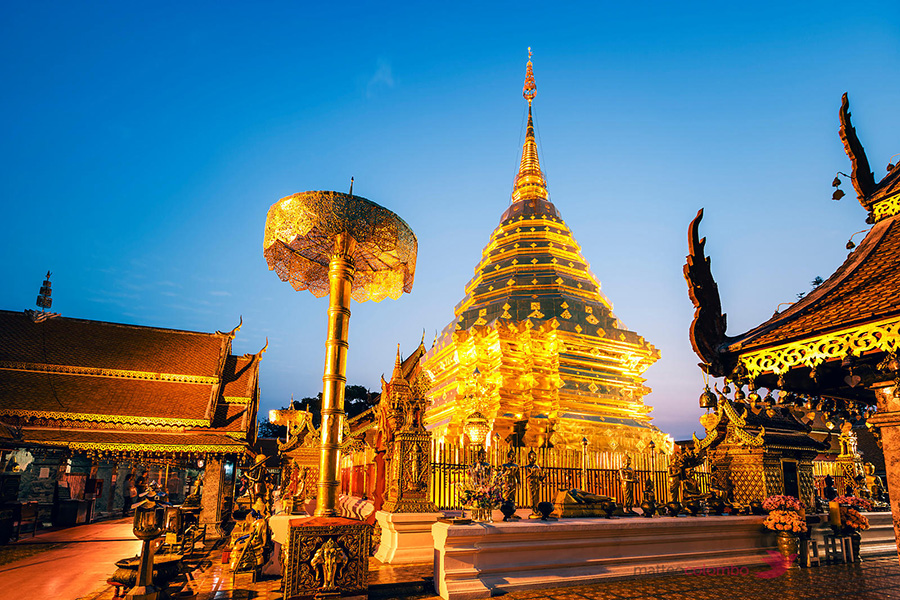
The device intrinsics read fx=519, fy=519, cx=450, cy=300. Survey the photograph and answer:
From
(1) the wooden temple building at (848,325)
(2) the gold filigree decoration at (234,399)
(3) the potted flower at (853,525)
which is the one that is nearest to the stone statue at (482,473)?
(1) the wooden temple building at (848,325)

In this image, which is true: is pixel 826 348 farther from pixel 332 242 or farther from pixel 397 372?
pixel 397 372

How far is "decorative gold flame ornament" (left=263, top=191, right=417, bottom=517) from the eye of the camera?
6.34 meters

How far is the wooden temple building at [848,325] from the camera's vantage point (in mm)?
4145

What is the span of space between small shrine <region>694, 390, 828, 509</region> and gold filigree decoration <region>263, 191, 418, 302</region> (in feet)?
24.0

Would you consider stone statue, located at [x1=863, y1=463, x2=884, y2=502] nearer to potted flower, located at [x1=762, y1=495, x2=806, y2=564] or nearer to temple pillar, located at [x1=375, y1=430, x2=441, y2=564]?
potted flower, located at [x1=762, y1=495, x2=806, y2=564]

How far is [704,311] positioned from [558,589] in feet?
15.4

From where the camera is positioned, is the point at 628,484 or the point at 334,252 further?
the point at 628,484

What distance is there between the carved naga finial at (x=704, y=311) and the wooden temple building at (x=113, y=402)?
13798mm

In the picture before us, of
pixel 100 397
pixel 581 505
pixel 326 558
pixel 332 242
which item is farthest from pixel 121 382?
pixel 581 505

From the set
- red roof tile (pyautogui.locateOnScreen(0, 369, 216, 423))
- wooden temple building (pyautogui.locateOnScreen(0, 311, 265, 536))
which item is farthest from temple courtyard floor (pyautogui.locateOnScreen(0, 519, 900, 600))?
red roof tile (pyautogui.locateOnScreen(0, 369, 216, 423))

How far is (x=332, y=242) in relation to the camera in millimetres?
7449

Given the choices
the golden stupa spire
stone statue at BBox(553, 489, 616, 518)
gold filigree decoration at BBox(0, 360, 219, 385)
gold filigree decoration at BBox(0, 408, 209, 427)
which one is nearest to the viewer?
stone statue at BBox(553, 489, 616, 518)

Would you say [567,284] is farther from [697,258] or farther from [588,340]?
[697,258]

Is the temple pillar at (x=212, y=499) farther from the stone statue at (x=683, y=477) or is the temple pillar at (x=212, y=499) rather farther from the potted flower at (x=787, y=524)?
the potted flower at (x=787, y=524)
